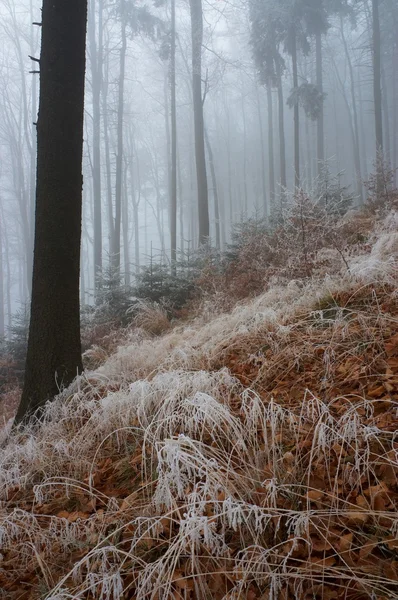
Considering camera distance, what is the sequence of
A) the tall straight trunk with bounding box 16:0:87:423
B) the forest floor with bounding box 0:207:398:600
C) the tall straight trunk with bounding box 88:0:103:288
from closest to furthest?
the forest floor with bounding box 0:207:398:600 → the tall straight trunk with bounding box 16:0:87:423 → the tall straight trunk with bounding box 88:0:103:288

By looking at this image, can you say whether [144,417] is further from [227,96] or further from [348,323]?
[227,96]

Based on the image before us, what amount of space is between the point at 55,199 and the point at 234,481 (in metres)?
3.32

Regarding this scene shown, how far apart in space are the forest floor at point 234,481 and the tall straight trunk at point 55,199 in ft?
1.82

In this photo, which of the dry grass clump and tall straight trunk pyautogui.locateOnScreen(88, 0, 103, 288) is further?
tall straight trunk pyautogui.locateOnScreen(88, 0, 103, 288)

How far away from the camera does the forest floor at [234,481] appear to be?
4.36 feet

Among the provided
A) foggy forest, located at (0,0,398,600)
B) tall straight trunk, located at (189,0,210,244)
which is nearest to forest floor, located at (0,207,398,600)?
foggy forest, located at (0,0,398,600)

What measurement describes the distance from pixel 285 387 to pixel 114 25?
76.6 ft

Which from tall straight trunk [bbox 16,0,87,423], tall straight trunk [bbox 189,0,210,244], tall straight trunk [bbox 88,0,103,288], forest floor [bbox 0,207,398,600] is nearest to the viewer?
forest floor [bbox 0,207,398,600]

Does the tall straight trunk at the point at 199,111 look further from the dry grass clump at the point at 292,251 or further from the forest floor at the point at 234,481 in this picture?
the forest floor at the point at 234,481

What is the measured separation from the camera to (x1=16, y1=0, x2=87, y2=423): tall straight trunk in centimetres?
376

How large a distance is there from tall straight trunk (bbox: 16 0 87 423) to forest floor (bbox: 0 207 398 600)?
55 cm

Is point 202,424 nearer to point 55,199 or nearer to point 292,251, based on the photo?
point 55,199

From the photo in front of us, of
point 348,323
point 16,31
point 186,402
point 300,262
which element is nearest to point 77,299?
point 186,402

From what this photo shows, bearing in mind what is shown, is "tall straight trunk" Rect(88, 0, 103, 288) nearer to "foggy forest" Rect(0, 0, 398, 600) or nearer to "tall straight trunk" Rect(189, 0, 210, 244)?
"tall straight trunk" Rect(189, 0, 210, 244)
